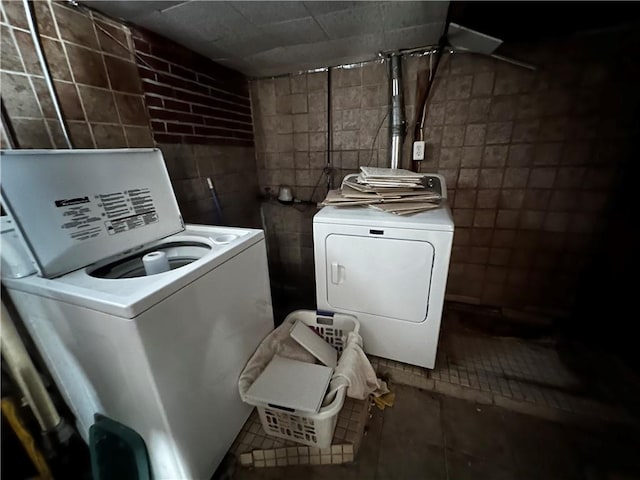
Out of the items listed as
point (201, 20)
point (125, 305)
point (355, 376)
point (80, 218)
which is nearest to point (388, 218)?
point (355, 376)

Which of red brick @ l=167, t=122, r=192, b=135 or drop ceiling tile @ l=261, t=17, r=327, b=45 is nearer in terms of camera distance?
drop ceiling tile @ l=261, t=17, r=327, b=45

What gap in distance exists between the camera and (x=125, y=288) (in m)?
0.81

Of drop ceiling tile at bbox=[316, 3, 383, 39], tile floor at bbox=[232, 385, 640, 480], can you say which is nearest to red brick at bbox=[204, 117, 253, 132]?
drop ceiling tile at bbox=[316, 3, 383, 39]

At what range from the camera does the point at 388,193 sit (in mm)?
1549

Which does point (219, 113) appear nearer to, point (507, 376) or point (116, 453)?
point (116, 453)

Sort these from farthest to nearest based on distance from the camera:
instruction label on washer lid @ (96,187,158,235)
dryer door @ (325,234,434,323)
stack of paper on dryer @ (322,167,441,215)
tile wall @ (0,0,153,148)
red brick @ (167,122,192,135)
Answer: red brick @ (167,122,192,135), stack of paper on dryer @ (322,167,441,215), dryer door @ (325,234,434,323), instruction label on washer lid @ (96,187,158,235), tile wall @ (0,0,153,148)

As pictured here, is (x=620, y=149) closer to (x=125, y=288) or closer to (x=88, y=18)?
(x=125, y=288)

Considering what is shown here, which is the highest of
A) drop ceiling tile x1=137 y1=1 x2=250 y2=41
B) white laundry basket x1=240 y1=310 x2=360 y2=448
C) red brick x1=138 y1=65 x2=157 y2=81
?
drop ceiling tile x1=137 y1=1 x2=250 y2=41

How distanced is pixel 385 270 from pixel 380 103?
4.80 feet

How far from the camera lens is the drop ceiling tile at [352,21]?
4.47 feet

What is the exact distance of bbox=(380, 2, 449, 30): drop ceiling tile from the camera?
1.31m

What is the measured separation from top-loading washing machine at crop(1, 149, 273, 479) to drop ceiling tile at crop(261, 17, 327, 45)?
1.09m

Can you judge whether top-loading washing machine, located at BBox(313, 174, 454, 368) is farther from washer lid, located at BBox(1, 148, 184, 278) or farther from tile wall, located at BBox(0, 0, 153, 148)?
tile wall, located at BBox(0, 0, 153, 148)

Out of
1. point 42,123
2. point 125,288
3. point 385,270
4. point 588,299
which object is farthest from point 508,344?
point 42,123
